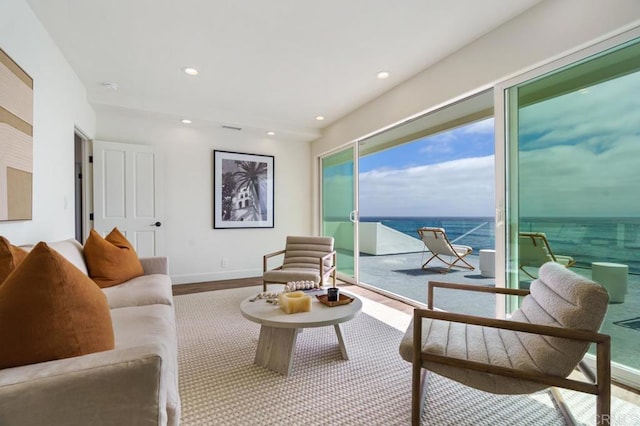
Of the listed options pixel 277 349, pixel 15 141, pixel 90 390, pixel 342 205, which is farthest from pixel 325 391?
pixel 342 205

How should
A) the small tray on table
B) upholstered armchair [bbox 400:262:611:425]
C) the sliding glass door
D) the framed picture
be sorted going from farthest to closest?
1. the framed picture
2. the sliding glass door
3. the small tray on table
4. upholstered armchair [bbox 400:262:611:425]

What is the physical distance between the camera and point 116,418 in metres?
0.80

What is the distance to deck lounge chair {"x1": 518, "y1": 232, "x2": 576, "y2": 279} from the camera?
211cm

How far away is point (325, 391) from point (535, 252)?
1.83m

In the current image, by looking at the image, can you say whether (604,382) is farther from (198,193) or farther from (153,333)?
(198,193)

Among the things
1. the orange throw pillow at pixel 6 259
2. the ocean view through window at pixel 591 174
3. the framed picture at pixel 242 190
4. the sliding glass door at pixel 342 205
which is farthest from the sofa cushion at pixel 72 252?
the ocean view through window at pixel 591 174

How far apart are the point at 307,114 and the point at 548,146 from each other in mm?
3124

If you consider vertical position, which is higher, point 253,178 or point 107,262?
point 253,178

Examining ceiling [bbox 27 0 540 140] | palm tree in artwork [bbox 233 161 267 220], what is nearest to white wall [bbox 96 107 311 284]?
palm tree in artwork [bbox 233 161 267 220]

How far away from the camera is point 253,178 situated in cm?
488

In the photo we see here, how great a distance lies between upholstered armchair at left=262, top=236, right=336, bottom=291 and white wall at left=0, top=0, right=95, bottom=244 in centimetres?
197

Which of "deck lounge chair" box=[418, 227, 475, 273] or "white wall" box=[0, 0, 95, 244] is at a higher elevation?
"white wall" box=[0, 0, 95, 244]

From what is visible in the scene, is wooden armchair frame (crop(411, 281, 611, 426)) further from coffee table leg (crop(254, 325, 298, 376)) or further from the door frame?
the door frame

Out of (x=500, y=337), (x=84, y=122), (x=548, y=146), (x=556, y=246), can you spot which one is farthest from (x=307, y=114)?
(x=500, y=337)
